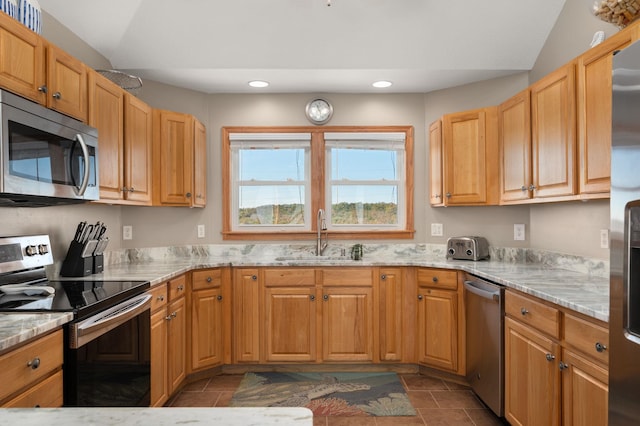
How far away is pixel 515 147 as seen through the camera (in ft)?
9.63

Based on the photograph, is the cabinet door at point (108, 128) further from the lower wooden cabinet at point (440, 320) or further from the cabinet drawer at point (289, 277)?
the lower wooden cabinet at point (440, 320)

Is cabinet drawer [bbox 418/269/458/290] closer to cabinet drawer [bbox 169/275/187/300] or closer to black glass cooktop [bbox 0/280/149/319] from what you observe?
cabinet drawer [bbox 169/275/187/300]

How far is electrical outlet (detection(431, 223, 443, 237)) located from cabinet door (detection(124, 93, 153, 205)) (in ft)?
7.94

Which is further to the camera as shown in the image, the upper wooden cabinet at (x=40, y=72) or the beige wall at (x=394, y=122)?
the beige wall at (x=394, y=122)

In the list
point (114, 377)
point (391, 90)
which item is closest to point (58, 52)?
point (114, 377)

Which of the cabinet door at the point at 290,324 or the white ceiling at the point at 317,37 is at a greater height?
the white ceiling at the point at 317,37

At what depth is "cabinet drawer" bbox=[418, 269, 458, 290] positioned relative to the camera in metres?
3.09

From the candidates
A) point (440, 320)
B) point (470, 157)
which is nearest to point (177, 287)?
point (440, 320)

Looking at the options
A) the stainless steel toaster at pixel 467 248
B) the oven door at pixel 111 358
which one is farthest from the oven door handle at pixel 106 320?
the stainless steel toaster at pixel 467 248

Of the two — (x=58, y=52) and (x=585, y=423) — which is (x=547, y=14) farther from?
(x=58, y=52)

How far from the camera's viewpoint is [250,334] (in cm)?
330

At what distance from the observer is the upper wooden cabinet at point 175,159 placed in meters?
3.21

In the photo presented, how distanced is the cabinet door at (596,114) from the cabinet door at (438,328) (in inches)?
51.0

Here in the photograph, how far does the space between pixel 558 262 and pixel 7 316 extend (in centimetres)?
312
